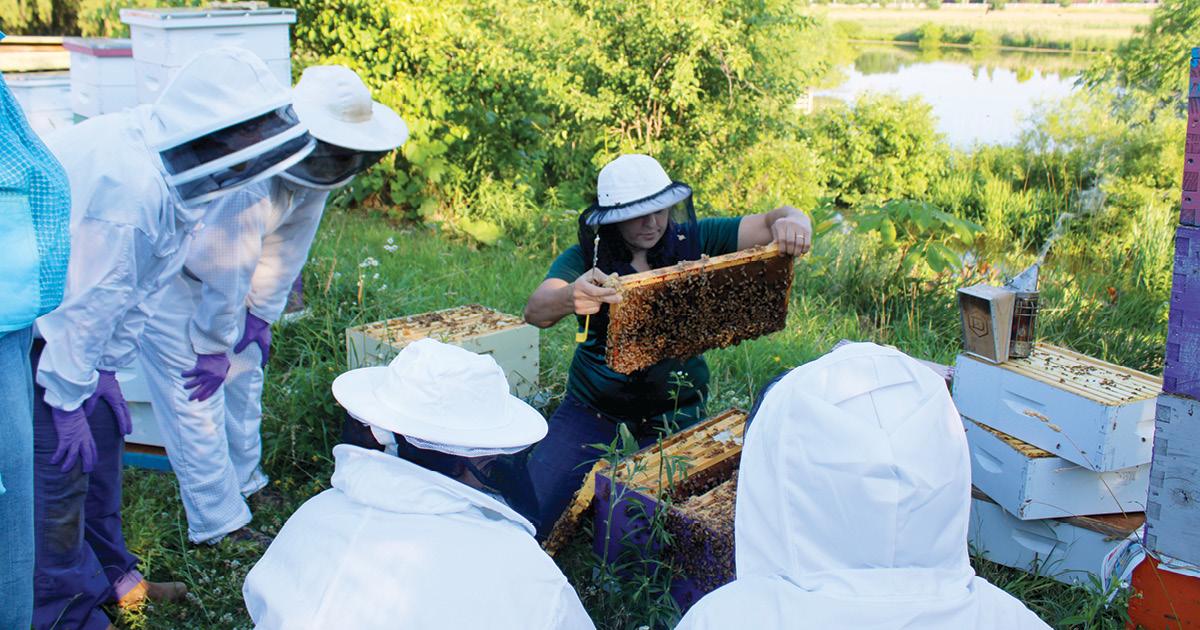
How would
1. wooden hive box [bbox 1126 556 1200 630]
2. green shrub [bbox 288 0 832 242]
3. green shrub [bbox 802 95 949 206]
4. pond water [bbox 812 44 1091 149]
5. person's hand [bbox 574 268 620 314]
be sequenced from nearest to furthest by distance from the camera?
wooden hive box [bbox 1126 556 1200 630] < person's hand [bbox 574 268 620 314] < green shrub [bbox 288 0 832 242] < green shrub [bbox 802 95 949 206] < pond water [bbox 812 44 1091 149]

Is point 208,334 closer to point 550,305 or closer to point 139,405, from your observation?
point 139,405

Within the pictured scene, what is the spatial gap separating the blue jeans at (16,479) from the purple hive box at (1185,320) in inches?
112

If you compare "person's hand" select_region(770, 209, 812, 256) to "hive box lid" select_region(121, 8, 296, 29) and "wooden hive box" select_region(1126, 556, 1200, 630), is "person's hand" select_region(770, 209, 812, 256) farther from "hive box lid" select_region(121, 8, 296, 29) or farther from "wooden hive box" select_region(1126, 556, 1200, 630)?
"hive box lid" select_region(121, 8, 296, 29)

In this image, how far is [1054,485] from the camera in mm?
3041

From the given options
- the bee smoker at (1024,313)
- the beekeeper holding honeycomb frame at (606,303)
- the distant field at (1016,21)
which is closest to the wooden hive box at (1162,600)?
the bee smoker at (1024,313)

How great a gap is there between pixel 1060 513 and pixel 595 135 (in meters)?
7.53

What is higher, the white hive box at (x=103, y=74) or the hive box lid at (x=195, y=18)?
the hive box lid at (x=195, y=18)

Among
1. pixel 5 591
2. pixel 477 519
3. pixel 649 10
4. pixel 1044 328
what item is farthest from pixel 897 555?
pixel 649 10

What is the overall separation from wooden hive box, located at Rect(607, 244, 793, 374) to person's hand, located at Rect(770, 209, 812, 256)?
0.13 ft

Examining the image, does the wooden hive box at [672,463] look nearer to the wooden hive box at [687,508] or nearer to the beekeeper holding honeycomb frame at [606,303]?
the wooden hive box at [687,508]

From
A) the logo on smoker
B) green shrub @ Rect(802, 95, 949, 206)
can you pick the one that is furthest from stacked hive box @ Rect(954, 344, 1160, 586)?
green shrub @ Rect(802, 95, 949, 206)

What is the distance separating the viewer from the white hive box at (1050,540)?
305 cm

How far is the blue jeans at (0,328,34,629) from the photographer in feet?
6.89

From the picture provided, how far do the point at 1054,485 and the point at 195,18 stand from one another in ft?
16.7
